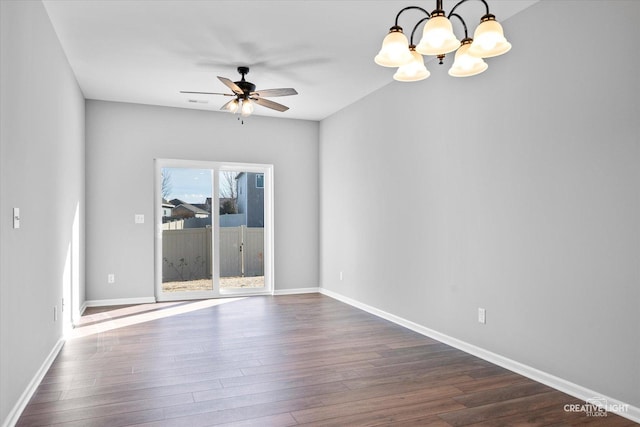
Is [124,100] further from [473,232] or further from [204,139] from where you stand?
[473,232]

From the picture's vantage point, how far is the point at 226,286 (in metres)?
6.79

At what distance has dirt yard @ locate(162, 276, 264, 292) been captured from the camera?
21.3 feet

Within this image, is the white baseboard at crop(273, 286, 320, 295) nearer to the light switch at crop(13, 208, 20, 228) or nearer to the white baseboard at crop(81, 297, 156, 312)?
the white baseboard at crop(81, 297, 156, 312)

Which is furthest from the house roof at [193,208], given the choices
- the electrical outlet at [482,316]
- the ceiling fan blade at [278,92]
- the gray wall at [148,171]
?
the electrical outlet at [482,316]

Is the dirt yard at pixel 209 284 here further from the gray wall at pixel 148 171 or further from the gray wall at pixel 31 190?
the gray wall at pixel 31 190

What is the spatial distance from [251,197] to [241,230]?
0.55 m

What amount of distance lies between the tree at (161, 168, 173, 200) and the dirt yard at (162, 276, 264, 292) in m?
1.30

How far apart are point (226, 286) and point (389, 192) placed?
308 centimetres

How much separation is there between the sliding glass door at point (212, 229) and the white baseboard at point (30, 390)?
266 centimetres

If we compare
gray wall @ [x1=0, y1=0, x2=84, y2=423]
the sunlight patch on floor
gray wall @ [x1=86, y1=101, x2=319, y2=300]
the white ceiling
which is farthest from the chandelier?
gray wall @ [x1=86, y1=101, x2=319, y2=300]

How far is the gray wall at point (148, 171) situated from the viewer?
6.04 metres

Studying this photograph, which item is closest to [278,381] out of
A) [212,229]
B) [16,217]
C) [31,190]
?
[16,217]

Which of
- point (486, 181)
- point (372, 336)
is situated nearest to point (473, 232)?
point (486, 181)

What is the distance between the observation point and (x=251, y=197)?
276 inches
